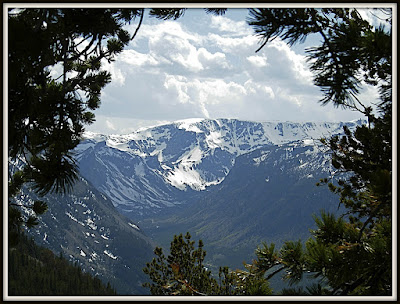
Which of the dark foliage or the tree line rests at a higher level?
the tree line

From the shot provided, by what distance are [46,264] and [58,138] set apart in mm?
161901

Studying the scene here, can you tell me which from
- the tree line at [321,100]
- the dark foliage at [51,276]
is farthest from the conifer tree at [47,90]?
the dark foliage at [51,276]

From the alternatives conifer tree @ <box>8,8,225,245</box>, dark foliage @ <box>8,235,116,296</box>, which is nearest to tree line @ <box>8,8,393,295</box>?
conifer tree @ <box>8,8,225,245</box>

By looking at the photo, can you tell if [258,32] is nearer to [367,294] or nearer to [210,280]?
[367,294]

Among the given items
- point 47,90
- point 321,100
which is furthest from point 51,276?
point 321,100

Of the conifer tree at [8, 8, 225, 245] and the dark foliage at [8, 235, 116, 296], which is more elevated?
the conifer tree at [8, 8, 225, 245]

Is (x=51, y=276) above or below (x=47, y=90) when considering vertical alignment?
below

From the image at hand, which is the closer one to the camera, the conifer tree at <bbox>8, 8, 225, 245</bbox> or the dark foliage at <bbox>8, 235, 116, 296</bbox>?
the conifer tree at <bbox>8, 8, 225, 245</bbox>

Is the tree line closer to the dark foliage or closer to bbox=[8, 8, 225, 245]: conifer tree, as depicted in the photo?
bbox=[8, 8, 225, 245]: conifer tree

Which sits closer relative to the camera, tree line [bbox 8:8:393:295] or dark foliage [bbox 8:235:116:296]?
tree line [bbox 8:8:393:295]

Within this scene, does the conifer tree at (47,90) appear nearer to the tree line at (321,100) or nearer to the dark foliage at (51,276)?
the tree line at (321,100)

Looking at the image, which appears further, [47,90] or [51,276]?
[51,276]

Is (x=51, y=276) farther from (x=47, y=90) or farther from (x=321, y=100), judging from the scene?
(x=321, y=100)

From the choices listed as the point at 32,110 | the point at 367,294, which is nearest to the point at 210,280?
the point at 367,294
